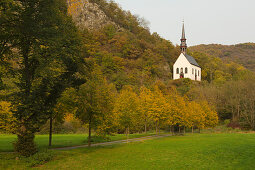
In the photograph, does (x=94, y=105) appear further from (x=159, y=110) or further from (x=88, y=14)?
(x=88, y=14)

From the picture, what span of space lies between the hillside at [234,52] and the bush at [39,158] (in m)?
133

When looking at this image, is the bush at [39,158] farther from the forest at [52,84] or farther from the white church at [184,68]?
the white church at [184,68]

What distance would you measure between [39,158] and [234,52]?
558 ft

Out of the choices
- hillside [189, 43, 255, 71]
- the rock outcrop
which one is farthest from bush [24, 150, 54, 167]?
hillside [189, 43, 255, 71]

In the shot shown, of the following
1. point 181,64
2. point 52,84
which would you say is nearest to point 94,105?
point 52,84

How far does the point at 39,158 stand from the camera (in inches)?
627

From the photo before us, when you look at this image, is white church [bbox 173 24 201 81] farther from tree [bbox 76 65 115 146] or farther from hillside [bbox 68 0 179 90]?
tree [bbox 76 65 115 146]

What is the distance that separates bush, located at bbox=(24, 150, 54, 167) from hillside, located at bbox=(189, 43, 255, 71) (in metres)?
133

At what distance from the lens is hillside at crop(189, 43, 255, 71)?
141m

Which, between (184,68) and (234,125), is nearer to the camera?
(234,125)

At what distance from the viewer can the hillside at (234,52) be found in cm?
14107

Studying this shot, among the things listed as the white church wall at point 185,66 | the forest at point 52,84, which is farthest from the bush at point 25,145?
the white church wall at point 185,66

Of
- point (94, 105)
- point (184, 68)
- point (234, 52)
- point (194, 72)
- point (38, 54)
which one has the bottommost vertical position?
point (94, 105)

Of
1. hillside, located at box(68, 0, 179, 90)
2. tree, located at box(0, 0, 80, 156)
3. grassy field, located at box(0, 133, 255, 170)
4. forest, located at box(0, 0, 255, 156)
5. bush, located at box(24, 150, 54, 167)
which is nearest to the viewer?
grassy field, located at box(0, 133, 255, 170)
